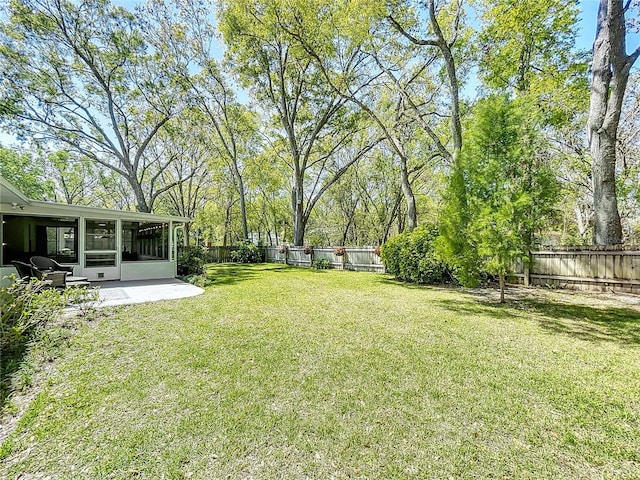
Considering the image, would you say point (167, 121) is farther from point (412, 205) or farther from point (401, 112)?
point (412, 205)

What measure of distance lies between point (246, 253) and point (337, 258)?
631cm

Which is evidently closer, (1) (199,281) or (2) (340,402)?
(2) (340,402)

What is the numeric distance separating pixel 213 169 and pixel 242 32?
9.69 metres

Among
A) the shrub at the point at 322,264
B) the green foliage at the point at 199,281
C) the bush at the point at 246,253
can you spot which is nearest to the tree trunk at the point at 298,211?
the shrub at the point at 322,264

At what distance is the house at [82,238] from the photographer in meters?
8.42

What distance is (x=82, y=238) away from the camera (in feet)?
29.0

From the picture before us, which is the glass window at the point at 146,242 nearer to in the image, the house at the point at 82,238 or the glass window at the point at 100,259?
the house at the point at 82,238

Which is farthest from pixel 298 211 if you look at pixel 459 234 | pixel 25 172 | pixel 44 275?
pixel 25 172

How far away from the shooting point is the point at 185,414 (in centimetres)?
247

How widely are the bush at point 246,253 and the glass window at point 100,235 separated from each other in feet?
27.2

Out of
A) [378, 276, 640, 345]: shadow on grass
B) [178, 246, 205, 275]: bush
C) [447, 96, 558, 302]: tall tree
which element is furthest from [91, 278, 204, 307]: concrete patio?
[447, 96, 558, 302]: tall tree

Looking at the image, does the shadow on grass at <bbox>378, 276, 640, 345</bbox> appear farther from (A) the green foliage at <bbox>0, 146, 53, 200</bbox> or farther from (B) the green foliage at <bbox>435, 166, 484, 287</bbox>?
(A) the green foliage at <bbox>0, 146, 53, 200</bbox>

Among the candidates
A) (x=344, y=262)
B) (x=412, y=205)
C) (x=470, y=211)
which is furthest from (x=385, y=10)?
(x=344, y=262)

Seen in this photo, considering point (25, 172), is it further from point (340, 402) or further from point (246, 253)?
point (340, 402)
